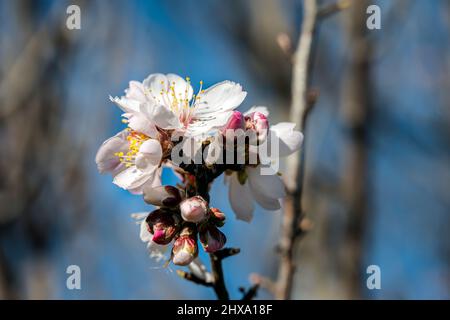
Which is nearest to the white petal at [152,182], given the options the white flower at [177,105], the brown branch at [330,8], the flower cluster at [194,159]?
the flower cluster at [194,159]

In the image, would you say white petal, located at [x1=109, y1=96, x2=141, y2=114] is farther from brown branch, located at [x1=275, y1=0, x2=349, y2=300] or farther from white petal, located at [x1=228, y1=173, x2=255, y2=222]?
brown branch, located at [x1=275, y1=0, x2=349, y2=300]

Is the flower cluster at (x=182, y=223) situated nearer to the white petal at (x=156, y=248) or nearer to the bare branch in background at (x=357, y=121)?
the white petal at (x=156, y=248)

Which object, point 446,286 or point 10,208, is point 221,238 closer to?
point 10,208

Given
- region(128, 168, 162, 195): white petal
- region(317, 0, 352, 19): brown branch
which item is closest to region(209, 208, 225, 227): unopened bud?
region(128, 168, 162, 195): white petal

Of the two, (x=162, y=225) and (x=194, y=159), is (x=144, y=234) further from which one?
(x=194, y=159)
